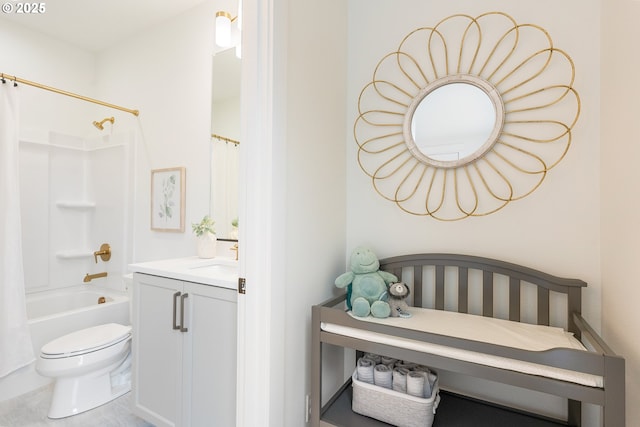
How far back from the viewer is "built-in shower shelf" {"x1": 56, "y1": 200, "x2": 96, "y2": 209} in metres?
2.74

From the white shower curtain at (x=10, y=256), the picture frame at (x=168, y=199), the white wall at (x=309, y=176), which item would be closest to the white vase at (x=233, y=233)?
the picture frame at (x=168, y=199)

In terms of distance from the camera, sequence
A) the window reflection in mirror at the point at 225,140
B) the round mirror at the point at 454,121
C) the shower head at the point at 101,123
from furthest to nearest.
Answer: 1. the shower head at the point at 101,123
2. the window reflection in mirror at the point at 225,140
3. the round mirror at the point at 454,121

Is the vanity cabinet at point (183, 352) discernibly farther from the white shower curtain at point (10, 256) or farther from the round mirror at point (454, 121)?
the round mirror at point (454, 121)

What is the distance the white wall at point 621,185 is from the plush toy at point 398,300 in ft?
2.29

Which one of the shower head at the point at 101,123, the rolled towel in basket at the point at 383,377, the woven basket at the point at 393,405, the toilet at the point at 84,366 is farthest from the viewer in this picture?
the shower head at the point at 101,123

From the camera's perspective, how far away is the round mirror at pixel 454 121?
137cm

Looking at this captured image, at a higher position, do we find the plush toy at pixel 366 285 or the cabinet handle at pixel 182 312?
the plush toy at pixel 366 285

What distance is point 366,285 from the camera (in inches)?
51.5

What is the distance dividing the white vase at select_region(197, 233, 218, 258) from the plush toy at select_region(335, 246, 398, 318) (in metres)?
1.02

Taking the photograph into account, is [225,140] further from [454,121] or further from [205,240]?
[454,121]

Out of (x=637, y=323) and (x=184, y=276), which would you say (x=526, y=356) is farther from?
(x=184, y=276)

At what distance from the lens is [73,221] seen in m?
2.87

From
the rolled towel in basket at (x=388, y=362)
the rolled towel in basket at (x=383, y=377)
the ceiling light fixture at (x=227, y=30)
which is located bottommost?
the rolled towel in basket at (x=383, y=377)

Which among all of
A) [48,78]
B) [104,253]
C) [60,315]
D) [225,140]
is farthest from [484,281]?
[48,78]
